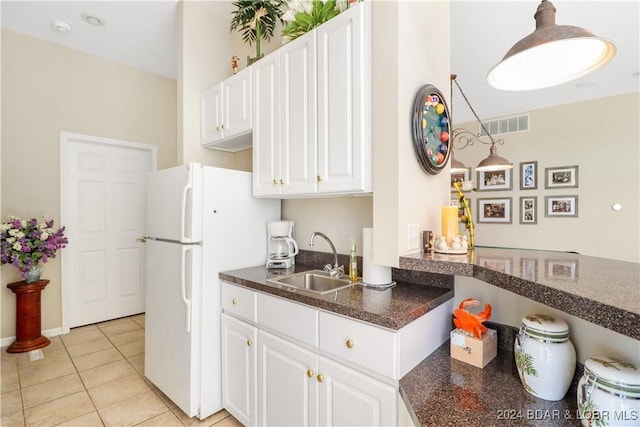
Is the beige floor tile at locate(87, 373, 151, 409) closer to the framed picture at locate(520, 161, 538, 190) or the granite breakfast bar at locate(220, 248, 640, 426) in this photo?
the granite breakfast bar at locate(220, 248, 640, 426)

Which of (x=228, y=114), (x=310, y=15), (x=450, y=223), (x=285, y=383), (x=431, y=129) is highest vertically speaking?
(x=310, y=15)

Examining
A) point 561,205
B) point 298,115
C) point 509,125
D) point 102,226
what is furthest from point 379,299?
point 509,125

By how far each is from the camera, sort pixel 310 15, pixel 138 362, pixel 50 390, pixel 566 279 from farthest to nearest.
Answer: pixel 138 362, pixel 50 390, pixel 310 15, pixel 566 279

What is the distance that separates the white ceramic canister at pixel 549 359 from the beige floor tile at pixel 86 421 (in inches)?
92.6

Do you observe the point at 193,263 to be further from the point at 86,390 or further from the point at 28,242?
the point at 28,242

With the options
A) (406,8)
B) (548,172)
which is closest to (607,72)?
(548,172)

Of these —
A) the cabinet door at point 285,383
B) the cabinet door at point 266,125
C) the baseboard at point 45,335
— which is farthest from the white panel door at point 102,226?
the cabinet door at point 285,383

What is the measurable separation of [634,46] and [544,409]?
14.1 feet

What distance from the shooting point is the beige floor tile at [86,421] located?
6.12 feet

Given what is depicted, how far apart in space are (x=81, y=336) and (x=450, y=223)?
3.78 metres

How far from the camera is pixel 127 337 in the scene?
3170 millimetres

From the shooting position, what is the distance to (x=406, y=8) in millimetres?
1441

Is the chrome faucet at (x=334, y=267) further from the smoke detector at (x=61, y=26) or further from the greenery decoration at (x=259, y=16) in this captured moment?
the smoke detector at (x=61, y=26)

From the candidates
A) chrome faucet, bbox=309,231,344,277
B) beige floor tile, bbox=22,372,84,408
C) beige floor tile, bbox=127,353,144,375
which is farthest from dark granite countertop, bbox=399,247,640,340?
beige floor tile, bbox=22,372,84,408
